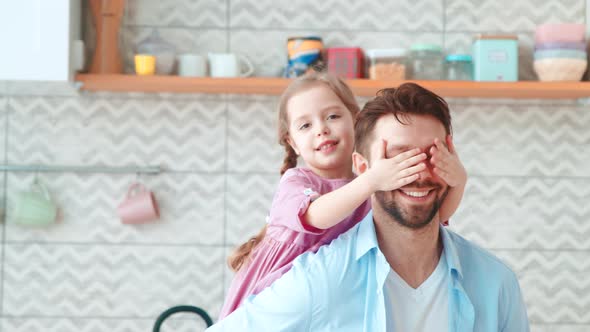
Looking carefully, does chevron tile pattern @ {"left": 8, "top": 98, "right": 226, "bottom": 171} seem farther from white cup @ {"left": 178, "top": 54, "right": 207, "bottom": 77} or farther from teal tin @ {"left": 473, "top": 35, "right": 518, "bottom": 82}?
teal tin @ {"left": 473, "top": 35, "right": 518, "bottom": 82}

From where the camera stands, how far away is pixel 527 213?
9.89 feet

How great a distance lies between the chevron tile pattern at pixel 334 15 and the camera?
299 centimetres

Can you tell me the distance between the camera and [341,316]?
1.40 m

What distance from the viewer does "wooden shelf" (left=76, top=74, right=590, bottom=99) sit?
2717 mm

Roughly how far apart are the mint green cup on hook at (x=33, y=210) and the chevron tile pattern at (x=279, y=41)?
927 mm

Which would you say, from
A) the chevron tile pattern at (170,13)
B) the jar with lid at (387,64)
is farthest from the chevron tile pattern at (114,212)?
the jar with lid at (387,64)

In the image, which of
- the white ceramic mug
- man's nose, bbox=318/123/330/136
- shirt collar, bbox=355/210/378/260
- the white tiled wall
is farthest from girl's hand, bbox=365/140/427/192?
the white tiled wall

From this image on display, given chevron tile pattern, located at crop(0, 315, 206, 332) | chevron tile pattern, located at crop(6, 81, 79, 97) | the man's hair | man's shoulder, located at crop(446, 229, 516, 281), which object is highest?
chevron tile pattern, located at crop(6, 81, 79, 97)

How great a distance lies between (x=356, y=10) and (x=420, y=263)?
5.74 ft

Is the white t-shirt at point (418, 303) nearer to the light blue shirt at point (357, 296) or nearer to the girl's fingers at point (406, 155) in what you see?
the light blue shirt at point (357, 296)

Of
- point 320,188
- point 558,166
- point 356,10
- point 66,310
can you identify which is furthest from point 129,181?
point 558,166

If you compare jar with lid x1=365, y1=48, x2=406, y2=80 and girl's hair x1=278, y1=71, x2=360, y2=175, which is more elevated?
jar with lid x1=365, y1=48, x2=406, y2=80

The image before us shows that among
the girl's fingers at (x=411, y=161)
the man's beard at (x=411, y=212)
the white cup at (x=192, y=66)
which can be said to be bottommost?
the man's beard at (x=411, y=212)

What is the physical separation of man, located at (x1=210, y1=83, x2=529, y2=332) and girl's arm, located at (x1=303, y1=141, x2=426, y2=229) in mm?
42
